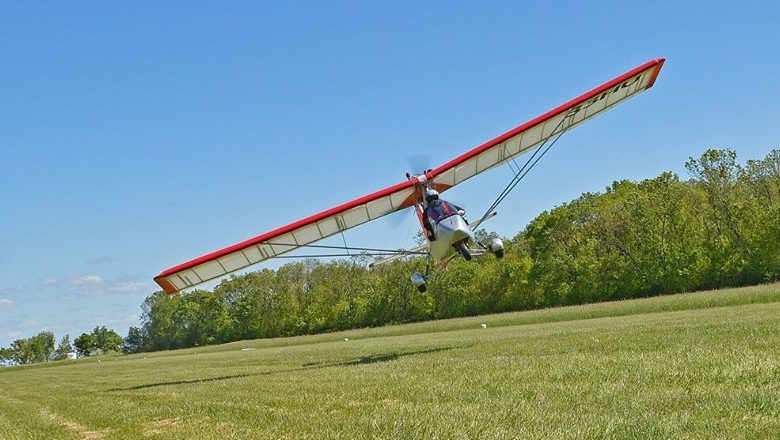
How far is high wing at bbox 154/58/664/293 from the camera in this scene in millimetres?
19109

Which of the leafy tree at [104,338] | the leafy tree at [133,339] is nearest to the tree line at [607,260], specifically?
the leafy tree at [133,339]

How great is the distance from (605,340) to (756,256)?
49083 millimetres

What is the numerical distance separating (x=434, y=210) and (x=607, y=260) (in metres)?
50.7

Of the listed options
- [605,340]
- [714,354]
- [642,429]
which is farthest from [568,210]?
[642,429]

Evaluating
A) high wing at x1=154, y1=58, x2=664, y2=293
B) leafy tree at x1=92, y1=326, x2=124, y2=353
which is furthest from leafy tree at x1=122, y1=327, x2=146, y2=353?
high wing at x1=154, y1=58, x2=664, y2=293

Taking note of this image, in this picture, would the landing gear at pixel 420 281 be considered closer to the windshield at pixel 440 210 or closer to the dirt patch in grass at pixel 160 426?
the windshield at pixel 440 210

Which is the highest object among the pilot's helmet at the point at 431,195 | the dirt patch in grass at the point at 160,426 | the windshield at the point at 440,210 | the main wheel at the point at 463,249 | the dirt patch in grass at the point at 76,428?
the pilot's helmet at the point at 431,195

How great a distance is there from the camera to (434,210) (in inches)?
770

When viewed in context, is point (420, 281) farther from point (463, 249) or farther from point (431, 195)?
point (431, 195)

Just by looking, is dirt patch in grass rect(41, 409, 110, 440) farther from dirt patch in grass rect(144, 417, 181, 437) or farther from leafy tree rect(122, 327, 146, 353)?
leafy tree rect(122, 327, 146, 353)

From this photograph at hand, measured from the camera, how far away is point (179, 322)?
12419 cm

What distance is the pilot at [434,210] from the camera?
1928 cm

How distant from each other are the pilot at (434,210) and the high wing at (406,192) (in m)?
0.72

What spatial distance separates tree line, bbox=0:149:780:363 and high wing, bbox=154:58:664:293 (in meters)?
30.4
